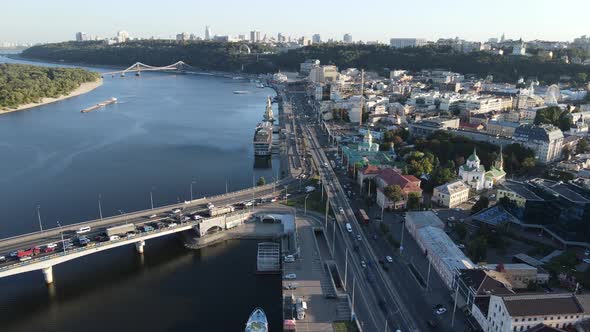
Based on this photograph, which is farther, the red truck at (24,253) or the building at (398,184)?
the building at (398,184)

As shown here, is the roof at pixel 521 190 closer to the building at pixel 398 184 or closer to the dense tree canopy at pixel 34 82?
the building at pixel 398 184

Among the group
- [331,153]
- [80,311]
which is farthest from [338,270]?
[331,153]

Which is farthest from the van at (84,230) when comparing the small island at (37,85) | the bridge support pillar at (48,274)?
the small island at (37,85)

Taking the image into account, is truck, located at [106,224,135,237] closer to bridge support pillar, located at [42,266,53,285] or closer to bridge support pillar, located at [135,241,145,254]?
bridge support pillar, located at [135,241,145,254]

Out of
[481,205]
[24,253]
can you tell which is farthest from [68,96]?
[481,205]

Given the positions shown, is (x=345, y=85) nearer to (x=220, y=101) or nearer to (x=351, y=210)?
(x=220, y=101)

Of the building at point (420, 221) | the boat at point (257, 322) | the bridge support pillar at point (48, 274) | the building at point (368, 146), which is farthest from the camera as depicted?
the building at point (368, 146)

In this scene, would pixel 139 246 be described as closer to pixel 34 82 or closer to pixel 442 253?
pixel 442 253
